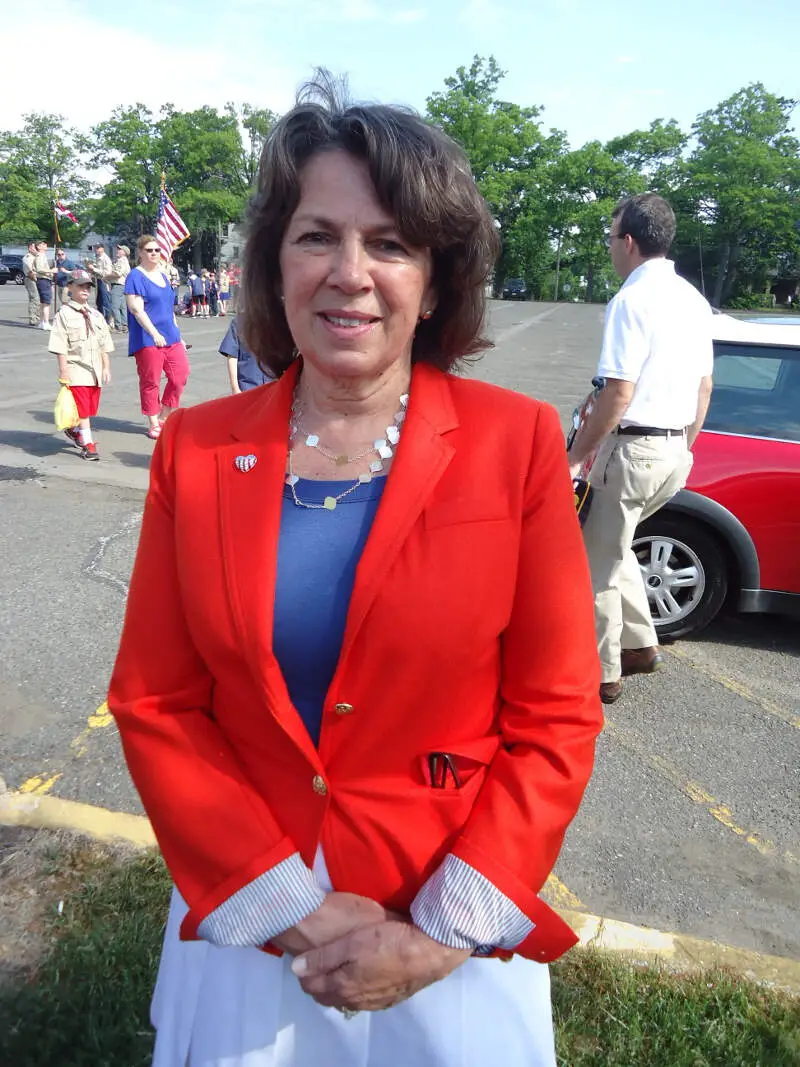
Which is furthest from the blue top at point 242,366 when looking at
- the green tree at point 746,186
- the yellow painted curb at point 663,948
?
the green tree at point 746,186

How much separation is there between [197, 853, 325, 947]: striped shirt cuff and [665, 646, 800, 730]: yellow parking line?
330 centimetres

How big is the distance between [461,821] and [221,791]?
1.38ft

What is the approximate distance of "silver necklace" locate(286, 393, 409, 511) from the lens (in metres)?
1.46

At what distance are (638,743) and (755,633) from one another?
5.52 ft

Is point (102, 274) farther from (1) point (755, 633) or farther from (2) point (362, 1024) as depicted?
(2) point (362, 1024)

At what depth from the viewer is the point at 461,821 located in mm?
1372

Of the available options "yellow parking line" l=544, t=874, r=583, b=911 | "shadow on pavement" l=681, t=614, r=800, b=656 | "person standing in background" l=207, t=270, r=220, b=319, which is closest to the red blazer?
"yellow parking line" l=544, t=874, r=583, b=911

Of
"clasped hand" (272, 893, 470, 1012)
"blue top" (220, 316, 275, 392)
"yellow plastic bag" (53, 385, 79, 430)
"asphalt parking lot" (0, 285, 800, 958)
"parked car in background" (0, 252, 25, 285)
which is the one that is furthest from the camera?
"parked car in background" (0, 252, 25, 285)

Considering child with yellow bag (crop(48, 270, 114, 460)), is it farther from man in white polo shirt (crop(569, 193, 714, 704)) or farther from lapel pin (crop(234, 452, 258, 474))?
lapel pin (crop(234, 452, 258, 474))

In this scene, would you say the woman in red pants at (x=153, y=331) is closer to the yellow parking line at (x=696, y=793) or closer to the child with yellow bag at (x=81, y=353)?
the child with yellow bag at (x=81, y=353)

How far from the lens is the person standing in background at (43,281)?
18.0m

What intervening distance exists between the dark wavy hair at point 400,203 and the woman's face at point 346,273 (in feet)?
0.09

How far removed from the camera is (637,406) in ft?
12.1

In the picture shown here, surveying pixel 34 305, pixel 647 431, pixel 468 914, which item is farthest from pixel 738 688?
pixel 34 305
